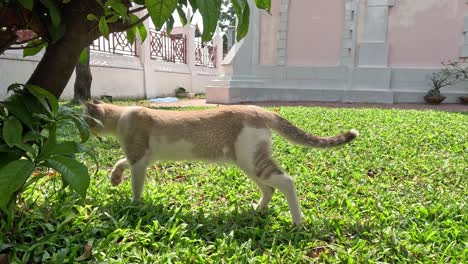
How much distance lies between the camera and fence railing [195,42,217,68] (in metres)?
20.3

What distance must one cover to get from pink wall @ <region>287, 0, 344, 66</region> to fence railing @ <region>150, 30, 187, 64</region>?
477 cm

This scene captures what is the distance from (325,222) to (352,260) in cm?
51

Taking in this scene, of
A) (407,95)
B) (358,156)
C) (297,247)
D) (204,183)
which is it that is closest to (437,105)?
(407,95)

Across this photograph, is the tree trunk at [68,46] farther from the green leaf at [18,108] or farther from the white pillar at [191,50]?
the white pillar at [191,50]

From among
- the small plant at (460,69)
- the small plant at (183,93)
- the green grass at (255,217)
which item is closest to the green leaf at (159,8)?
the green grass at (255,217)

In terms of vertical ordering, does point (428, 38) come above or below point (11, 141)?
above

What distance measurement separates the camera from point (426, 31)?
1266 centimetres

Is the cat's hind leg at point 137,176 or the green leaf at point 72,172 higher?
the green leaf at point 72,172

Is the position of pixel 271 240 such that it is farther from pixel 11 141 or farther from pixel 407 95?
pixel 407 95

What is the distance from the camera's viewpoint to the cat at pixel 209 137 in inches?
107

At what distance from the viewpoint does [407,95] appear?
12.8m

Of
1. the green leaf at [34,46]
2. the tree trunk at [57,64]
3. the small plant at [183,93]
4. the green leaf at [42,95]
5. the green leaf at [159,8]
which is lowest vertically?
the small plant at [183,93]

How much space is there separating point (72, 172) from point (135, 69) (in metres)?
13.4

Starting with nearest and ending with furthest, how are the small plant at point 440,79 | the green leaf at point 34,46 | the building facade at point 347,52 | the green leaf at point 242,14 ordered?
the green leaf at point 242,14
the green leaf at point 34,46
the small plant at point 440,79
the building facade at point 347,52
